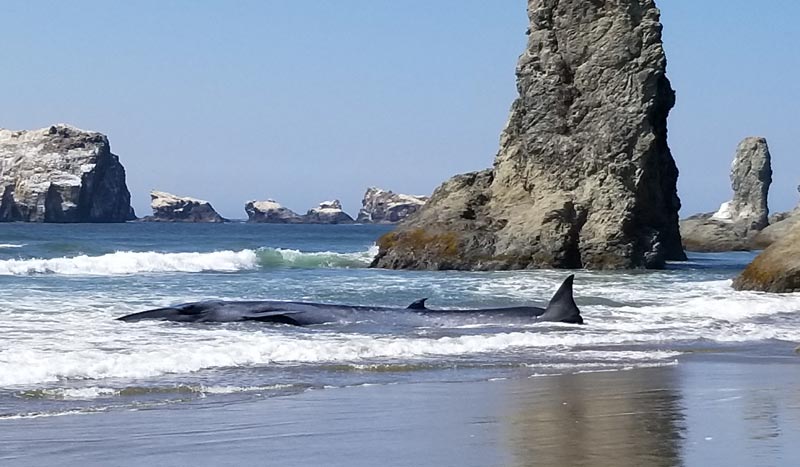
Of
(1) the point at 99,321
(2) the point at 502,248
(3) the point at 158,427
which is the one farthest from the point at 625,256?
(3) the point at 158,427

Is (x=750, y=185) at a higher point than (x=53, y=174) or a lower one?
lower

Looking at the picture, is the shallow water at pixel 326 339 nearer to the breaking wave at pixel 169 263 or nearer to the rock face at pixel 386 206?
the breaking wave at pixel 169 263

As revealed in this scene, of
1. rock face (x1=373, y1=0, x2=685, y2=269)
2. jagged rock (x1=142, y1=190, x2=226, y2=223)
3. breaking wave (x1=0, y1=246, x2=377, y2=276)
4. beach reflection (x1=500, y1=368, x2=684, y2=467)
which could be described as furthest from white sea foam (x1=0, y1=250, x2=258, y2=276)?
jagged rock (x1=142, y1=190, x2=226, y2=223)

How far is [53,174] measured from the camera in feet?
401

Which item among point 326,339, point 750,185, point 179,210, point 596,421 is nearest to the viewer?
point 596,421

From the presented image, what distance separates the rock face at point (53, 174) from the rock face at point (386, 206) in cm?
4374

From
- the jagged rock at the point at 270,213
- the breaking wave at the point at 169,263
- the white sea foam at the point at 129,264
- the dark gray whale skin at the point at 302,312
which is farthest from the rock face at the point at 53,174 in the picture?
the dark gray whale skin at the point at 302,312

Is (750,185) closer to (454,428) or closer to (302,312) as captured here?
(302,312)

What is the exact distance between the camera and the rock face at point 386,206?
160 m

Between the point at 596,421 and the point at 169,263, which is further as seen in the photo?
the point at 169,263

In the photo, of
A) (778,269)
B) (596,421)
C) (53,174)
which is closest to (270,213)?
(53,174)

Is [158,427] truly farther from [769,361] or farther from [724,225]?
[724,225]

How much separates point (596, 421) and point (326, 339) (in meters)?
6.27

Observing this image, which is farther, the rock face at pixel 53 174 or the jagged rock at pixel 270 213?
the jagged rock at pixel 270 213
